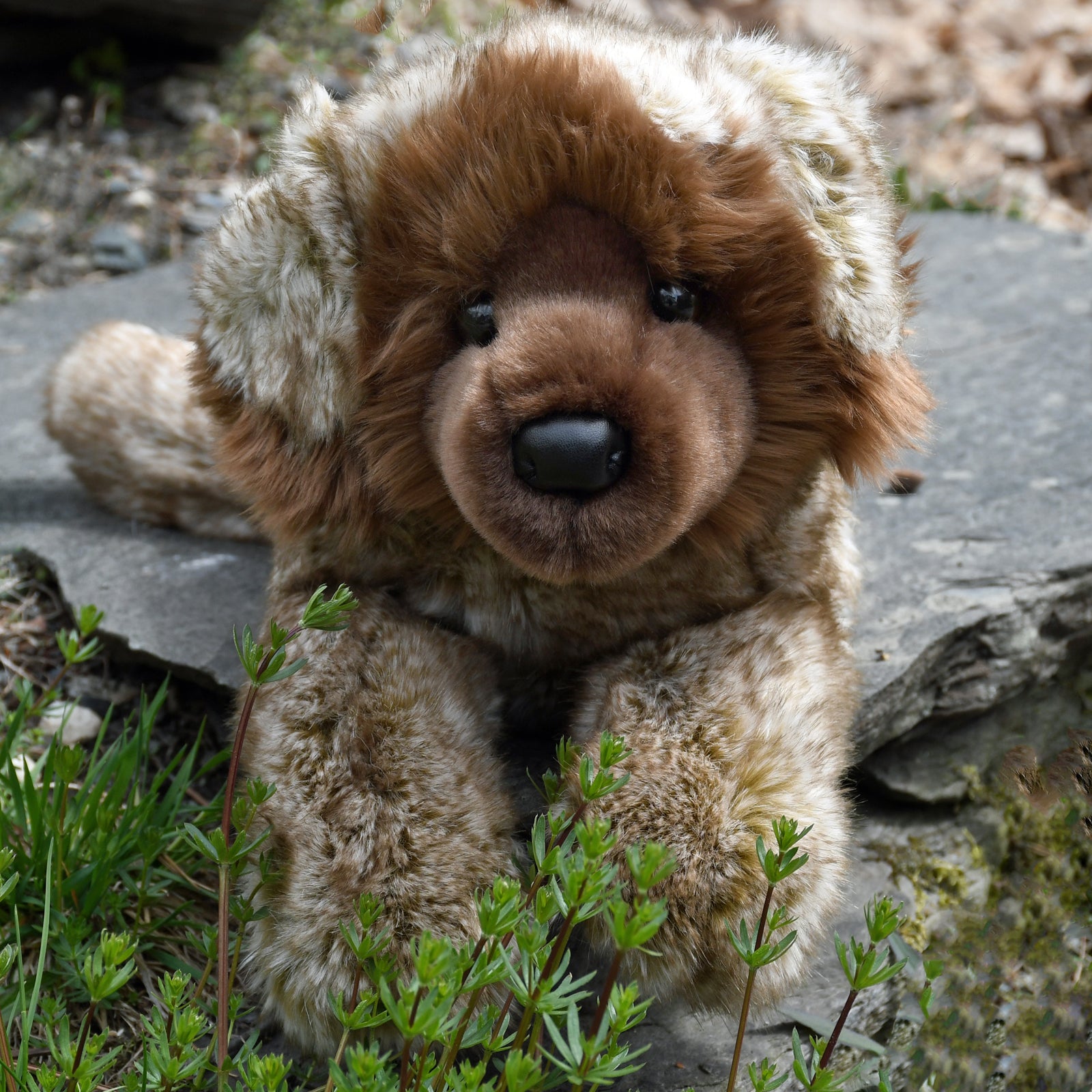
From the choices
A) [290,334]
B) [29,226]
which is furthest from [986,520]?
[29,226]

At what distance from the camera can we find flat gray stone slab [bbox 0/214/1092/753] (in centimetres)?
267

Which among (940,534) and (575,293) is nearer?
(575,293)

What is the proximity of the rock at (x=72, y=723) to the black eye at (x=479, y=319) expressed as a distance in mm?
1405

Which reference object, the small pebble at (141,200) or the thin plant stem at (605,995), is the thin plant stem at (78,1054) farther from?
the small pebble at (141,200)

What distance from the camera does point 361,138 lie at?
1.87 metres

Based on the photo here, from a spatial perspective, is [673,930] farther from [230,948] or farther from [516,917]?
[230,948]

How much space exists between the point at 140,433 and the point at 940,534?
2121 millimetres

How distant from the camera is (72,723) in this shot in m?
2.68

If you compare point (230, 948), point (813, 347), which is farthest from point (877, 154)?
point (230, 948)

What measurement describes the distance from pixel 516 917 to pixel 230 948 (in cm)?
87

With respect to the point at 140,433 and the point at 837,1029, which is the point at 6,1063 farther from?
the point at 140,433

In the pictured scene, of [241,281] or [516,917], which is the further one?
[241,281]

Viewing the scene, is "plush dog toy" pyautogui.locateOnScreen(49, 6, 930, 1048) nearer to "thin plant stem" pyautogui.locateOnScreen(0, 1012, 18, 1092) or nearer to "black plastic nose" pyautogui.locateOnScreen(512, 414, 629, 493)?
"black plastic nose" pyautogui.locateOnScreen(512, 414, 629, 493)

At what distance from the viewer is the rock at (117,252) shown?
5.02 meters
